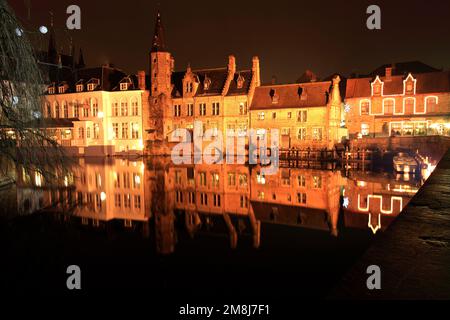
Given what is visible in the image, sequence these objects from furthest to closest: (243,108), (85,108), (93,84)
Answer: (93,84) < (85,108) < (243,108)

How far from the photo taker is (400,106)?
42.5 m

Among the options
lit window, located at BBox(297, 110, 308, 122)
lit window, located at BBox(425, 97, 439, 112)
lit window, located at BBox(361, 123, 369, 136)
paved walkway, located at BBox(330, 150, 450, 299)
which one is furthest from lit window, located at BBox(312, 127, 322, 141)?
paved walkway, located at BBox(330, 150, 450, 299)

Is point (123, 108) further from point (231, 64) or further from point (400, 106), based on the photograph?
point (400, 106)

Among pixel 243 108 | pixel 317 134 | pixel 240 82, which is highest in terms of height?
pixel 240 82

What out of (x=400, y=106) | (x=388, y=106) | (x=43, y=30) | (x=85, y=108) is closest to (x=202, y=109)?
(x=85, y=108)

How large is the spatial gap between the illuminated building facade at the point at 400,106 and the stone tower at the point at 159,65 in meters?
23.7

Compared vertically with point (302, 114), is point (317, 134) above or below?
below

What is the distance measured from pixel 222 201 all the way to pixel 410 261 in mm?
16393

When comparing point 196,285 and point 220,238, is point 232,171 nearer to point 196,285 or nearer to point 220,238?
point 220,238

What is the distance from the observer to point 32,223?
15.1m

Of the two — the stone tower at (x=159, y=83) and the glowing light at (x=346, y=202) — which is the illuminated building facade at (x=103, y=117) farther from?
the glowing light at (x=346, y=202)

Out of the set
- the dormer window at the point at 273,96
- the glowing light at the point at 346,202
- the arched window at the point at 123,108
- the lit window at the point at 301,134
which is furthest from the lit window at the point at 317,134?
the arched window at the point at 123,108

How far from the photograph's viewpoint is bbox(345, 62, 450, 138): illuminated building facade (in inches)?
1614

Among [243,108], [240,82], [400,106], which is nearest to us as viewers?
[400,106]
